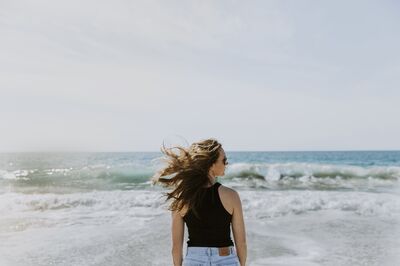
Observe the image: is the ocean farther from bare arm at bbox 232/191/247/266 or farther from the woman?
bare arm at bbox 232/191/247/266

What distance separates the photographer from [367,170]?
28.1m

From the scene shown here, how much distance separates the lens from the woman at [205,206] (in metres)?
3.05

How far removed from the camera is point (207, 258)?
3.06m

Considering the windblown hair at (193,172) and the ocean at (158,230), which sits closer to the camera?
the windblown hair at (193,172)

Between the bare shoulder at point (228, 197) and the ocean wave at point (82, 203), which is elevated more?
the bare shoulder at point (228, 197)

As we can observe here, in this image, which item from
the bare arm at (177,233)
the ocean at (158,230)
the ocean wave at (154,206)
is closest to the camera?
the bare arm at (177,233)

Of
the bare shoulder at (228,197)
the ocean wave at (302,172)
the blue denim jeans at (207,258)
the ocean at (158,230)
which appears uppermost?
the bare shoulder at (228,197)

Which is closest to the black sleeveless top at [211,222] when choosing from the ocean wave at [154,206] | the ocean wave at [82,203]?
the ocean wave at [154,206]

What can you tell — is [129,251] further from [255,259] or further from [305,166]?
[305,166]

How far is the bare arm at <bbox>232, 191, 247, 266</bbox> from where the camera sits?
3.08m

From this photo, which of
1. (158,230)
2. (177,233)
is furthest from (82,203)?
Result: (177,233)

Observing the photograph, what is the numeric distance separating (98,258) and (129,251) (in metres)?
0.61

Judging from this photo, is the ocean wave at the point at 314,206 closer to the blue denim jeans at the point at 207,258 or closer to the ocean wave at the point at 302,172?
the blue denim jeans at the point at 207,258

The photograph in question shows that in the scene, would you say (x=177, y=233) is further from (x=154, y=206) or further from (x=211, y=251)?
(x=154, y=206)
